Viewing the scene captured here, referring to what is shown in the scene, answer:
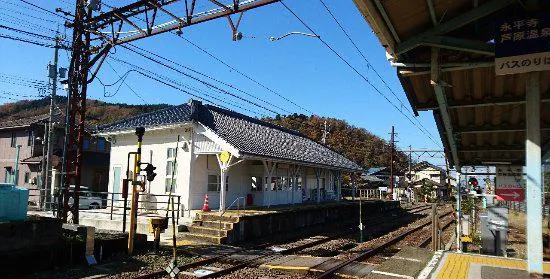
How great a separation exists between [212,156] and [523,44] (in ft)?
49.8

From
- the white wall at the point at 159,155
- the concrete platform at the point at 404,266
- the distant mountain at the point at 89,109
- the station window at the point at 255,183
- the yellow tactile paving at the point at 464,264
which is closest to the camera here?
Result: the yellow tactile paving at the point at 464,264

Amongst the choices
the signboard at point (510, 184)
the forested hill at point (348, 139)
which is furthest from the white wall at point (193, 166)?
the forested hill at point (348, 139)

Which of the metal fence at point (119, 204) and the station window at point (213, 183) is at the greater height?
the station window at point (213, 183)

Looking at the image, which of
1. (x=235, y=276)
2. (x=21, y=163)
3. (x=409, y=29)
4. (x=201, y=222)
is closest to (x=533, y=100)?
(x=409, y=29)

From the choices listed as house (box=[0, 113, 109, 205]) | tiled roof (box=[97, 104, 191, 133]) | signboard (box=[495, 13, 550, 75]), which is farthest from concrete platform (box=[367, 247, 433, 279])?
house (box=[0, 113, 109, 205])

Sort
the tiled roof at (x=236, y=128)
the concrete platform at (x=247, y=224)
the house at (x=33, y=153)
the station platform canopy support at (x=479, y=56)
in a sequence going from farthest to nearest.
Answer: the house at (x=33, y=153), the tiled roof at (x=236, y=128), the concrete platform at (x=247, y=224), the station platform canopy support at (x=479, y=56)

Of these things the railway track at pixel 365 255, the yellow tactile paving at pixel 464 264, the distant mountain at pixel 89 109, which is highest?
the distant mountain at pixel 89 109

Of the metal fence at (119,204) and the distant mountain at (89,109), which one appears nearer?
the metal fence at (119,204)

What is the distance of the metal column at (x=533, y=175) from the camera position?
199 inches

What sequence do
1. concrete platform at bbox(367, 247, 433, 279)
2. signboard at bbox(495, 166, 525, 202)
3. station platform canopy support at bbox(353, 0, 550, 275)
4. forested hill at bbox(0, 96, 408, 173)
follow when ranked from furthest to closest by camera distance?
forested hill at bbox(0, 96, 408, 173), signboard at bbox(495, 166, 525, 202), concrete platform at bbox(367, 247, 433, 279), station platform canopy support at bbox(353, 0, 550, 275)

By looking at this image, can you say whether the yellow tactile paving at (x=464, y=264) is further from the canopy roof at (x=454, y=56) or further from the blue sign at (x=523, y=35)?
the blue sign at (x=523, y=35)

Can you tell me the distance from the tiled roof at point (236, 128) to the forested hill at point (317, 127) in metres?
45.4

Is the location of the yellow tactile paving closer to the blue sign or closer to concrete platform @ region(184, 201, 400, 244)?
the blue sign

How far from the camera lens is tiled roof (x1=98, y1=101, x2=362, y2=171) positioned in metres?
18.0
